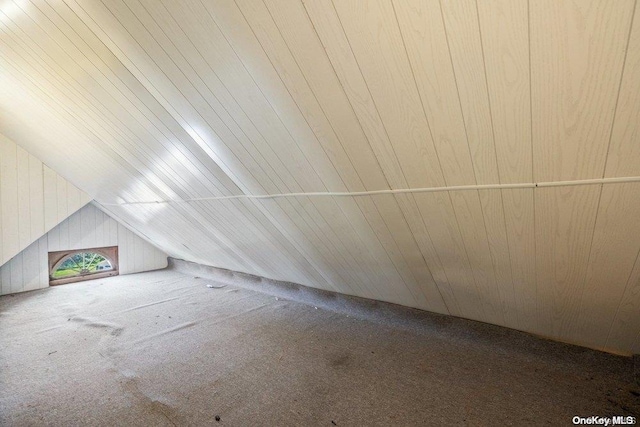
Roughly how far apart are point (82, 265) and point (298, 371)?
4.76 m

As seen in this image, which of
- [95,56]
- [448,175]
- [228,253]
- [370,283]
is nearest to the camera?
[448,175]

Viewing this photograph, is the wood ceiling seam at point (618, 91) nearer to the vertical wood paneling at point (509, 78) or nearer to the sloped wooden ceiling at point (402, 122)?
the sloped wooden ceiling at point (402, 122)

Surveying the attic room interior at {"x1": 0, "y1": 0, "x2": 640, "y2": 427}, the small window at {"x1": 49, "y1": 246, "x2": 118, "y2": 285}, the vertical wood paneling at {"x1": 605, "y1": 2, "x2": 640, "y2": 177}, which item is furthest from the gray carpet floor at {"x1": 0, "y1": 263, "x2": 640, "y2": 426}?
the small window at {"x1": 49, "y1": 246, "x2": 118, "y2": 285}

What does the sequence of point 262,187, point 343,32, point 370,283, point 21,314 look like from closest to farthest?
point 343,32 → point 262,187 → point 370,283 → point 21,314

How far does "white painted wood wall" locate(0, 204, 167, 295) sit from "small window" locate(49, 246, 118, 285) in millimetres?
95

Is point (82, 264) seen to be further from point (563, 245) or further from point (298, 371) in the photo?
point (563, 245)

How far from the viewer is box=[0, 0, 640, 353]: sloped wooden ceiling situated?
809 mm

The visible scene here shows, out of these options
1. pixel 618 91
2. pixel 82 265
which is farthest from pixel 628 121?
pixel 82 265

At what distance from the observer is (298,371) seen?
1.90 metres

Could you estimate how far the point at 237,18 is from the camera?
1019 millimetres

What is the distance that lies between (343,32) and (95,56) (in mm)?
1373

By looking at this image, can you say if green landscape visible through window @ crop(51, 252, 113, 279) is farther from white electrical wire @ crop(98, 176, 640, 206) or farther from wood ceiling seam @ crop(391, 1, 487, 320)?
wood ceiling seam @ crop(391, 1, 487, 320)

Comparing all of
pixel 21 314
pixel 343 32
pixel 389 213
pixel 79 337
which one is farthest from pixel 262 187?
pixel 21 314

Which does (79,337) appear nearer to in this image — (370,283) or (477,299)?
(370,283)
